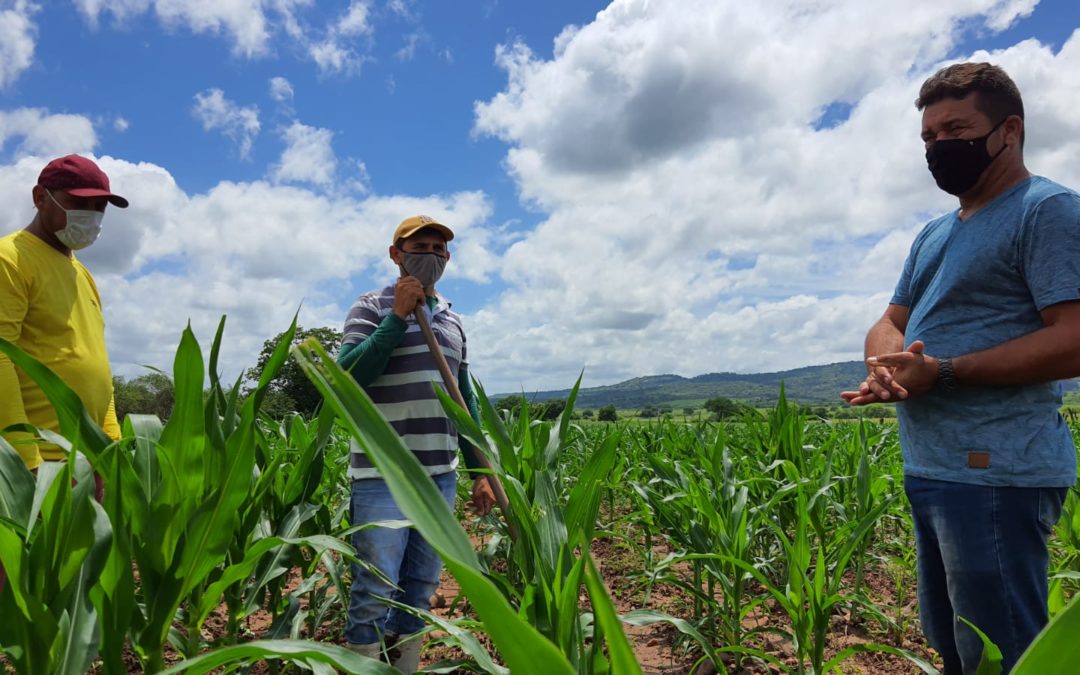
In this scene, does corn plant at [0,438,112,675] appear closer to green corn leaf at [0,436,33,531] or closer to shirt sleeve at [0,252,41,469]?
green corn leaf at [0,436,33,531]

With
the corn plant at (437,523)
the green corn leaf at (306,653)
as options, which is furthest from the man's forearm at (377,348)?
the corn plant at (437,523)

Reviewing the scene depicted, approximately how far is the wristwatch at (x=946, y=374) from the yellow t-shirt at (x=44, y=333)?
2533mm

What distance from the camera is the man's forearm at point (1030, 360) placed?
1.38 metres

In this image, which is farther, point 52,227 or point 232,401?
point 52,227

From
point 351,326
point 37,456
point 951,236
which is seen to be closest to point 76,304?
point 37,456

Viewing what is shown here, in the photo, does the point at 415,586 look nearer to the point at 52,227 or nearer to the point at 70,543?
the point at 70,543

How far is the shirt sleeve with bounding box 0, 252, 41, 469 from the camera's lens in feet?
6.28

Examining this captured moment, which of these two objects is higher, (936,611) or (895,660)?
(936,611)

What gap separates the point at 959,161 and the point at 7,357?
276 centimetres

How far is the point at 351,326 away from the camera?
7.73 feet

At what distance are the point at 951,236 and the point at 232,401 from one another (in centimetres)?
186

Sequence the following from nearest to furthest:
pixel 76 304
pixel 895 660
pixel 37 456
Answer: pixel 37 456 < pixel 76 304 < pixel 895 660

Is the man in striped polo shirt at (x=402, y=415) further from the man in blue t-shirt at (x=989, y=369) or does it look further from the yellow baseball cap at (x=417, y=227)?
the man in blue t-shirt at (x=989, y=369)

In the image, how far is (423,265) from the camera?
2.40 metres
